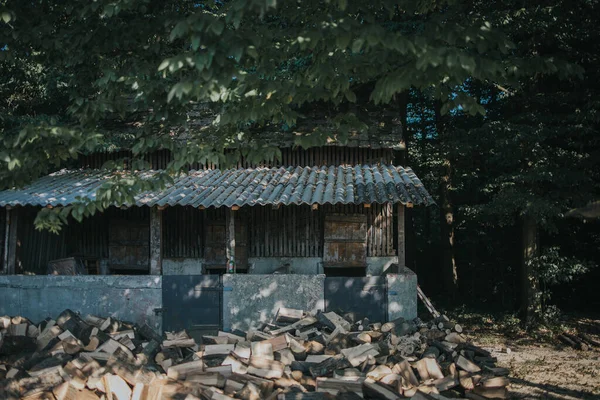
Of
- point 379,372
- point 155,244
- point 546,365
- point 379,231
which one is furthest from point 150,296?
point 546,365

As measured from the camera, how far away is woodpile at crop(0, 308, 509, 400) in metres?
7.18

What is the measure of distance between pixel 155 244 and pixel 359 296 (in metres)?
4.44

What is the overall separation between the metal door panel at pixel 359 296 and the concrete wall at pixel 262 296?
206mm

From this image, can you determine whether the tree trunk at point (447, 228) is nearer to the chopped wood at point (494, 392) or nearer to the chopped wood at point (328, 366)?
the chopped wood at point (494, 392)

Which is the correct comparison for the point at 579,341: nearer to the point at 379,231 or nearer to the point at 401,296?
the point at 401,296

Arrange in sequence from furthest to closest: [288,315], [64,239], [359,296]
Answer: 1. [64,239]
2. [359,296]
3. [288,315]

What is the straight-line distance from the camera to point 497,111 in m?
18.8

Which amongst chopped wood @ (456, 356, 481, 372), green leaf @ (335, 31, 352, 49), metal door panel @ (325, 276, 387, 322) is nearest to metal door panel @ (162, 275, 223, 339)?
metal door panel @ (325, 276, 387, 322)

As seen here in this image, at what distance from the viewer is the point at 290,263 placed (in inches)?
537

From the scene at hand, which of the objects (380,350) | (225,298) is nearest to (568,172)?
(380,350)

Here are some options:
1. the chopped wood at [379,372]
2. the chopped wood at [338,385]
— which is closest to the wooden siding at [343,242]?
the chopped wood at [379,372]

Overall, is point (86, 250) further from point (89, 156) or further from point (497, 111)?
point (497, 111)

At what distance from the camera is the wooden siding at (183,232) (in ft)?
46.6

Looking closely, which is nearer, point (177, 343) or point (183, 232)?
point (177, 343)
